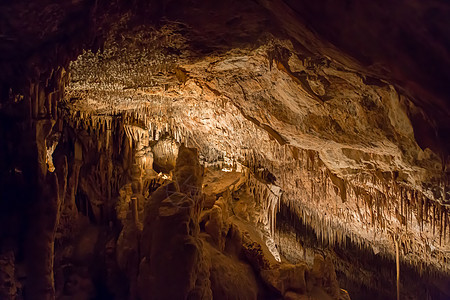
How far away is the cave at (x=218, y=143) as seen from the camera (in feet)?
12.8

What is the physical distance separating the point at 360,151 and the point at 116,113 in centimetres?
544

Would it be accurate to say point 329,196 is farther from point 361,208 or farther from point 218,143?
point 218,143

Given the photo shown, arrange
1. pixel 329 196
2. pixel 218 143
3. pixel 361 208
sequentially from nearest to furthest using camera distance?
pixel 361 208 < pixel 329 196 < pixel 218 143

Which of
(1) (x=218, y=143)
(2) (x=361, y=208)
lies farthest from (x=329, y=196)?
(1) (x=218, y=143)

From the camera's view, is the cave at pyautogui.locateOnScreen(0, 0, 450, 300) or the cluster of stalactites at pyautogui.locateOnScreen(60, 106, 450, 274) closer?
the cave at pyautogui.locateOnScreen(0, 0, 450, 300)

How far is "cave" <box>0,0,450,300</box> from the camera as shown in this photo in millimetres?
3889

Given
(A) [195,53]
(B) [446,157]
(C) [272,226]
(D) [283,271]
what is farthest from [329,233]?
(A) [195,53]

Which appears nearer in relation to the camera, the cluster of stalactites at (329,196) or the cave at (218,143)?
the cave at (218,143)

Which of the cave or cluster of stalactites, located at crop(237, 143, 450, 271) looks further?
cluster of stalactites, located at crop(237, 143, 450, 271)

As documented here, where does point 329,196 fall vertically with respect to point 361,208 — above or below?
above

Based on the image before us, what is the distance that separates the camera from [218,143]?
9.34m

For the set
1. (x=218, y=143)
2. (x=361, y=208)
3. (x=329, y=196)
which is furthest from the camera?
(x=218, y=143)

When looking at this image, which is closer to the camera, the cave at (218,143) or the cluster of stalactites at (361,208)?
the cave at (218,143)

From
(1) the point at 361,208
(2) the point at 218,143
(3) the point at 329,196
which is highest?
(2) the point at 218,143
